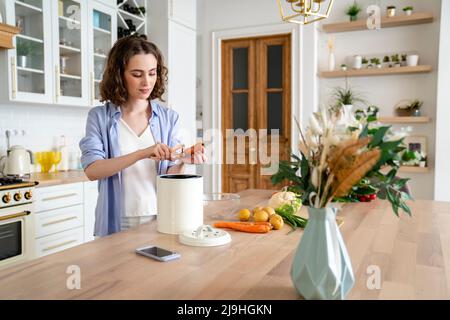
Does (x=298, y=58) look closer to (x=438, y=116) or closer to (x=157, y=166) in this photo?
(x=438, y=116)

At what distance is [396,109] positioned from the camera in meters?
4.43

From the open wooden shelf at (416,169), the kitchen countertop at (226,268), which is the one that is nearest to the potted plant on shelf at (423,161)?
the open wooden shelf at (416,169)

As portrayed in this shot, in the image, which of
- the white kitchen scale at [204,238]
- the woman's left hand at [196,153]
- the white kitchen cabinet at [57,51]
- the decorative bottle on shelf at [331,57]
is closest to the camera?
the white kitchen scale at [204,238]

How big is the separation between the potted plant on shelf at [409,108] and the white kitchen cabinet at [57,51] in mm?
3095

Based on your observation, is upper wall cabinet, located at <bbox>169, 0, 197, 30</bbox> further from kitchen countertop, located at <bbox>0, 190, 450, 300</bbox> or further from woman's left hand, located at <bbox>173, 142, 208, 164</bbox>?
kitchen countertop, located at <bbox>0, 190, 450, 300</bbox>

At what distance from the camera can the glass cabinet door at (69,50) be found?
3.38m

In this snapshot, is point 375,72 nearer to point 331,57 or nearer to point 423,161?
point 331,57

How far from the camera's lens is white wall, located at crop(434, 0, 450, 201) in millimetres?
3965

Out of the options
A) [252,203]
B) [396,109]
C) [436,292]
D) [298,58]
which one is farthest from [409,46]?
[436,292]

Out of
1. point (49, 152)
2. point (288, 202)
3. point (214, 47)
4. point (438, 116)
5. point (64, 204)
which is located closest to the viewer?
point (288, 202)

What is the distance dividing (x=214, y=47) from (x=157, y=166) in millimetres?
3780

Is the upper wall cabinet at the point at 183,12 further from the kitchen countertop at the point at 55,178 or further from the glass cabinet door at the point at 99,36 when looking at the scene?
the kitchen countertop at the point at 55,178

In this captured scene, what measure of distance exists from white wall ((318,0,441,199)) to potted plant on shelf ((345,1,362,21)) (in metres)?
0.08

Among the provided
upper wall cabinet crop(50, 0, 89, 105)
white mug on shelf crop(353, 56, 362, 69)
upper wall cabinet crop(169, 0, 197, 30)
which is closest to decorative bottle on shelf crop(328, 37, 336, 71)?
white mug on shelf crop(353, 56, 362, 69)
